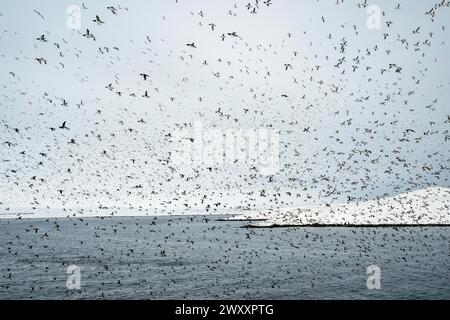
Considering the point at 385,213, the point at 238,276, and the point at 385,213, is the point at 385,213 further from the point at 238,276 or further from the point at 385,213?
the point at 238,276

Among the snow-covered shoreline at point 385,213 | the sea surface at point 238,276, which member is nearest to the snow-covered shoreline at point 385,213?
the snow-covered shoreline at point 385,213

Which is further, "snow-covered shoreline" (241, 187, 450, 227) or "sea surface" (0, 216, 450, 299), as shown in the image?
"snow-covered shoreline" (241, 187, 450, 227)

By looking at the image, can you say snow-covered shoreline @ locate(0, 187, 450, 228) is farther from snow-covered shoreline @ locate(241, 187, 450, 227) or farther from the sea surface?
the sea surface

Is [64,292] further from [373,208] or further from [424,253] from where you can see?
[373,208]

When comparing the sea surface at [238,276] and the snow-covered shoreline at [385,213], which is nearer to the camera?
the sea surface at [238,276]

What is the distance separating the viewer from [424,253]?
235 ft

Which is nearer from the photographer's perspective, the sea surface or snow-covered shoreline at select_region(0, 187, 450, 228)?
the sea surface

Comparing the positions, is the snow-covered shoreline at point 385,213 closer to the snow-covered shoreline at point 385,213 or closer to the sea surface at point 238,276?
the snow-covered shoreline at point 385,213

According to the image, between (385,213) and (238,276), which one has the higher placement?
(238,276)

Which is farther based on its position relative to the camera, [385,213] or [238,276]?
[385,213]

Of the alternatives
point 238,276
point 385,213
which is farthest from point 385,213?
point 238,276

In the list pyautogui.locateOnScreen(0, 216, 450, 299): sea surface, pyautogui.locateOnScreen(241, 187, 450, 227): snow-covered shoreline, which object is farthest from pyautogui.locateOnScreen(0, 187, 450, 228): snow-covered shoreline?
pyautogui.locateOnScreen(0, 216, 450, 299): sea surface

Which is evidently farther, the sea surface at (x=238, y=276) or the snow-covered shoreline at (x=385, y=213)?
the snow-covered shoreline at (x=385, y=213)
